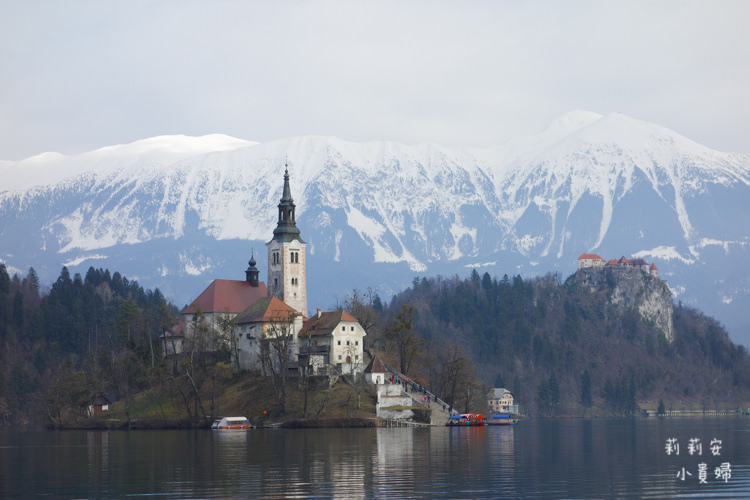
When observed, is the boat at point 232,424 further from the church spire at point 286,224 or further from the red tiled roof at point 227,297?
the church spire at point 286,224

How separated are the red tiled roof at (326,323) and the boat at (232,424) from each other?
20210 millimetres

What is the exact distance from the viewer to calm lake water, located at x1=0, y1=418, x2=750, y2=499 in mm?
60781

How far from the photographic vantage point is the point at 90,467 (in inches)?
3019

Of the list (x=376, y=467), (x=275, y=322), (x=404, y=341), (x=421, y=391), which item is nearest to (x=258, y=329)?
(x=275, y=322)

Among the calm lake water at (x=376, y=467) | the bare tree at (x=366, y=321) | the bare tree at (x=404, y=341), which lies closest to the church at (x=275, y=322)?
the bare tree at (x=404, y=341)

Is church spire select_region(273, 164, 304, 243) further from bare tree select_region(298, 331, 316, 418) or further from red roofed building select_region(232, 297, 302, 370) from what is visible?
bare tree select_region(298, 331, 316, 418)

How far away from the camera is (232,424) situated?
137 m

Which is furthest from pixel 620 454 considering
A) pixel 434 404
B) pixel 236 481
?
pixel 434 404

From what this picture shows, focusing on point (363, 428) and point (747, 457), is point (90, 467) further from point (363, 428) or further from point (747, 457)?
point (363, 428)

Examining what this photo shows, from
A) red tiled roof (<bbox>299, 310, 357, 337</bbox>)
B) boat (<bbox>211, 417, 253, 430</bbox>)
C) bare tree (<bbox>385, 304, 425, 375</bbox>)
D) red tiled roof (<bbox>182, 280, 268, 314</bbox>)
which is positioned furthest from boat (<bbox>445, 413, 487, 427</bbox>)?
red tiled roof (<bbox>182, 280, 268, 314</bbox>)

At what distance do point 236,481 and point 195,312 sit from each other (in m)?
109

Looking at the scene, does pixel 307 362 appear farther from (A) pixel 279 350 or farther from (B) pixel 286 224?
(B) pixel 286 224

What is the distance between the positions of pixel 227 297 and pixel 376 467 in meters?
106

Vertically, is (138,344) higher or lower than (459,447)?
higher
